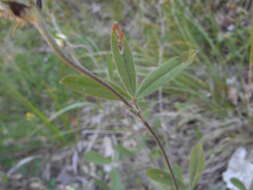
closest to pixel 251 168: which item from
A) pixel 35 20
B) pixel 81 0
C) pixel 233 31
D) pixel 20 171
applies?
pixel 233 31

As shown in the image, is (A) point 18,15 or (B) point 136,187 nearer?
(A) point 18,15

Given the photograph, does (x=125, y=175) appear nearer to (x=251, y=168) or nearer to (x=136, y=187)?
(x=136, y=187)

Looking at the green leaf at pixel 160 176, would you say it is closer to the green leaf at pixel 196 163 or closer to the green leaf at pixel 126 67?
the green leaf at pixel 196 163

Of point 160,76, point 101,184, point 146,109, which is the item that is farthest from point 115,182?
point 160,76

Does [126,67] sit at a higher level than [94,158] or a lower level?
higher

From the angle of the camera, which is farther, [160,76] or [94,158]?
[94,158]

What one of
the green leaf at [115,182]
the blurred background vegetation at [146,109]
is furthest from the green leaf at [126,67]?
the green leaf at [115,182]

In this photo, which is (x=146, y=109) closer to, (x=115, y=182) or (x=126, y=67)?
(x=115, y=182)
